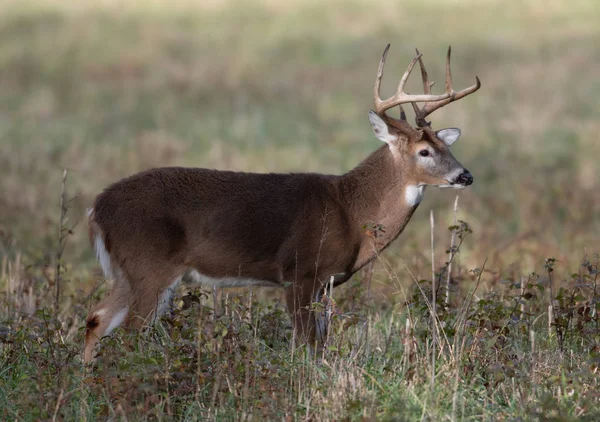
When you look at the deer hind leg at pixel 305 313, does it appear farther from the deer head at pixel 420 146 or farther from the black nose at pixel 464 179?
the black nose at pixel 464 179

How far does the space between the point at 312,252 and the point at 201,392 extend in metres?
1.91

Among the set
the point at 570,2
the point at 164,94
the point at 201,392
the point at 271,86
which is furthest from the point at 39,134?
the point at 570,2

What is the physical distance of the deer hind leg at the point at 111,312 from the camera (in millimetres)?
6645

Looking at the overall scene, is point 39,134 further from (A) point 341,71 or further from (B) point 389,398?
(B) point 389,398

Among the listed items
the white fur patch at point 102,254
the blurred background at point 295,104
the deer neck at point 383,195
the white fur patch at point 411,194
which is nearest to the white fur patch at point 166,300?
the white fur patch at point 102,254

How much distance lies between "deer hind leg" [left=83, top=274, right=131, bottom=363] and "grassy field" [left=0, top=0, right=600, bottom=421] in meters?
0.22

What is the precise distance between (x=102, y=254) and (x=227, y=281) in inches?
33.5

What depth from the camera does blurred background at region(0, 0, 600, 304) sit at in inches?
482

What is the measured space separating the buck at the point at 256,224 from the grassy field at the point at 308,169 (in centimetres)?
25

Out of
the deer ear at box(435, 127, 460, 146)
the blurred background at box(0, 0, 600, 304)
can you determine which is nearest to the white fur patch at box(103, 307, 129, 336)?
the blurred background at box(0, 0, 600, 304)

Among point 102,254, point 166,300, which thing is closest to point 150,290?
point 166,300

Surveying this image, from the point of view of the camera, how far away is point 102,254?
22.4ft

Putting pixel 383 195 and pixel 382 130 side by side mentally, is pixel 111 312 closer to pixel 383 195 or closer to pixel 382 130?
pixel 383 195

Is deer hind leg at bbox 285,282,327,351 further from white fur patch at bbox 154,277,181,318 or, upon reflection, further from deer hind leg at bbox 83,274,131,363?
deer hind leg at bbox 83,274,131,363
